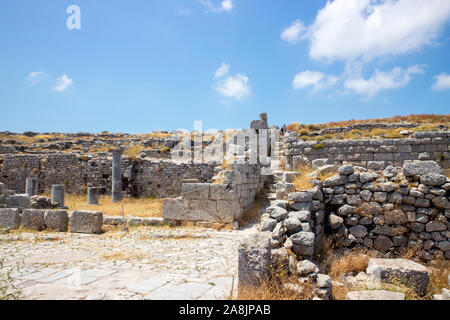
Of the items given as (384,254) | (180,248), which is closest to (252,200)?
(180,248)

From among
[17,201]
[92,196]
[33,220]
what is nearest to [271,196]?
[33,220]

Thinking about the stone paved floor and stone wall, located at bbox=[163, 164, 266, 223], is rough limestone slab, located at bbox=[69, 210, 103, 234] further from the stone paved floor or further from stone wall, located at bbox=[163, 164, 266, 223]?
stone wall, located at bbox=[163, 164, 266, 223]

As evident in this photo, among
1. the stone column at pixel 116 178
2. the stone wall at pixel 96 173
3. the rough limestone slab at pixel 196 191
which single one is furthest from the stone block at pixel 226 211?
the stone column at pixel 116 178

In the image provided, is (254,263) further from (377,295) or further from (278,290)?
(377,295)

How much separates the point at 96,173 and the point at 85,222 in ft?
42.5

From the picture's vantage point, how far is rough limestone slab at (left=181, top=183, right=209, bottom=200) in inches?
390

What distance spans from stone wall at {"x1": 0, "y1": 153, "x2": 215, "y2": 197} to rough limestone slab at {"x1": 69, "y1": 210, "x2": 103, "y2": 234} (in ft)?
28.0

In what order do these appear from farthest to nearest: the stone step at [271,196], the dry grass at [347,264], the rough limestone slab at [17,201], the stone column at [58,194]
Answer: the stone column at [58,194] → the stone step at [271,196] → the rough limestone slab at [17,201] → the dry grass at [347,264]

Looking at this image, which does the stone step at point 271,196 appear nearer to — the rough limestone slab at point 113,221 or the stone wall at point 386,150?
the stone wall at point 386,150

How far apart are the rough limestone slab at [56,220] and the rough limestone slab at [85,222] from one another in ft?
0.99

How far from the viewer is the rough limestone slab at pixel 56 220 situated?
31.5 ft

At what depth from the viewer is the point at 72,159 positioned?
867 inches

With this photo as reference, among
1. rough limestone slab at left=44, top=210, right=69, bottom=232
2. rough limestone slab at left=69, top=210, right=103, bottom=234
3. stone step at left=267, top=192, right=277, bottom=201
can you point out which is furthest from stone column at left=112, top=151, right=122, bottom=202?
stone step at left=267, top=192, right=277, bottom=201
